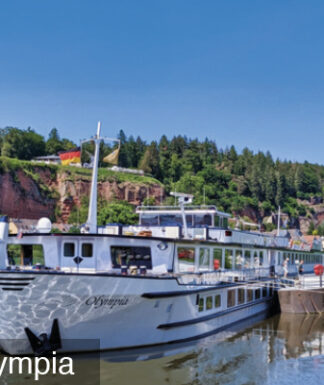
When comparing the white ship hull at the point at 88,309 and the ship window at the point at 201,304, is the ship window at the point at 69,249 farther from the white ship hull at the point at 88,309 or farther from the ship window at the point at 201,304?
the ship window at the point at 201,304

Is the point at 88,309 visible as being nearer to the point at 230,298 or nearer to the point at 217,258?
the point at 217,258

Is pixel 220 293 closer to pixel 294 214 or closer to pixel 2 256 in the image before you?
pixel 2 256

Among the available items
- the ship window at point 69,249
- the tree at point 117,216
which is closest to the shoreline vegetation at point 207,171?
the tree at point 117,216

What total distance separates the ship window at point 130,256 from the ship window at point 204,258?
2.36 meters

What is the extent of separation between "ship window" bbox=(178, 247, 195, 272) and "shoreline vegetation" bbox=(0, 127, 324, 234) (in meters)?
62.6

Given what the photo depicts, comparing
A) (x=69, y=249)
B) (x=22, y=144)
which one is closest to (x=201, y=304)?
(x=69, y=249)

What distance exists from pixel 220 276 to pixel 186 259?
224 centimetres

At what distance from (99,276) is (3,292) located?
8.24 ft

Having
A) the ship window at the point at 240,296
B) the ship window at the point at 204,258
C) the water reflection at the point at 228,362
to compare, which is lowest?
the water reflection at the point at 228,362

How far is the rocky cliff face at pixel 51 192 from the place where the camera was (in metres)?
74.3

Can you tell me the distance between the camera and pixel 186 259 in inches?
647

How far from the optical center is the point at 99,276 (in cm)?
1302

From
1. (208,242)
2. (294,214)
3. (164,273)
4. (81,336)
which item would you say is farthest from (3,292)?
(294,214)

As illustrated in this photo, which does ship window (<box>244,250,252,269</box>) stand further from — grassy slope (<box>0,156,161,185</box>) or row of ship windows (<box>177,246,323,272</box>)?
grassy slope (<box>0,156,161,185</box>)
